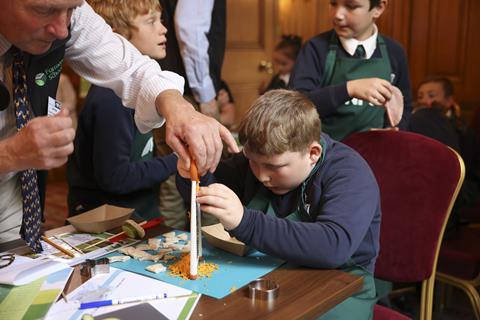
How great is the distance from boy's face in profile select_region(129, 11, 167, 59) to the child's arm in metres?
Result: 0.29

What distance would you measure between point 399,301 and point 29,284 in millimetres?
2058

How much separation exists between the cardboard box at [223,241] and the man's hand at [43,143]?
0.48 m

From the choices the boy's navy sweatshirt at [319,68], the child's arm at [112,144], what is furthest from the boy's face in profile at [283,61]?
the child's arm at [112,144]

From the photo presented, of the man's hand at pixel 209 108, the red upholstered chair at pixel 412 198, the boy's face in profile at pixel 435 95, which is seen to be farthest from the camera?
the boy's face in profile at pixel 435 95

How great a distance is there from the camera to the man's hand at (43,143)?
3.08 ft

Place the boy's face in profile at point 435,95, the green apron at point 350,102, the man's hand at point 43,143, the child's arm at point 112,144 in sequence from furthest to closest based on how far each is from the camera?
the boy's face in profile at point 435,95
the green apron at point 350,102
the child's arm at point 112,144
the man's hand at point 43,143

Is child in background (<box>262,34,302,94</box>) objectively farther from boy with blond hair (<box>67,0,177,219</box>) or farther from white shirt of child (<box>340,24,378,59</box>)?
boy with blond hair (<box>67,0,177,219</box>)

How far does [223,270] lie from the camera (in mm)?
1204

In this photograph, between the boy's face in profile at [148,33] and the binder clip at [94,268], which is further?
the boy's face in profile at [148,33]

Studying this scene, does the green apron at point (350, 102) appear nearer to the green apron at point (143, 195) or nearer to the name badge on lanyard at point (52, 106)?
the green apron at point (143, 195)

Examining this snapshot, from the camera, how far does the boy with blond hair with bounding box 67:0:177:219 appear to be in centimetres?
194

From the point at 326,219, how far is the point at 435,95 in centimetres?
241

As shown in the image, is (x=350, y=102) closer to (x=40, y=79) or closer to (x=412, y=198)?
(x=412, y=198)

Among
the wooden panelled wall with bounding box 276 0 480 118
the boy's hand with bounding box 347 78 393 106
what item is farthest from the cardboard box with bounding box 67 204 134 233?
the wooden panelled wall with bounding box 276 0 480 118
